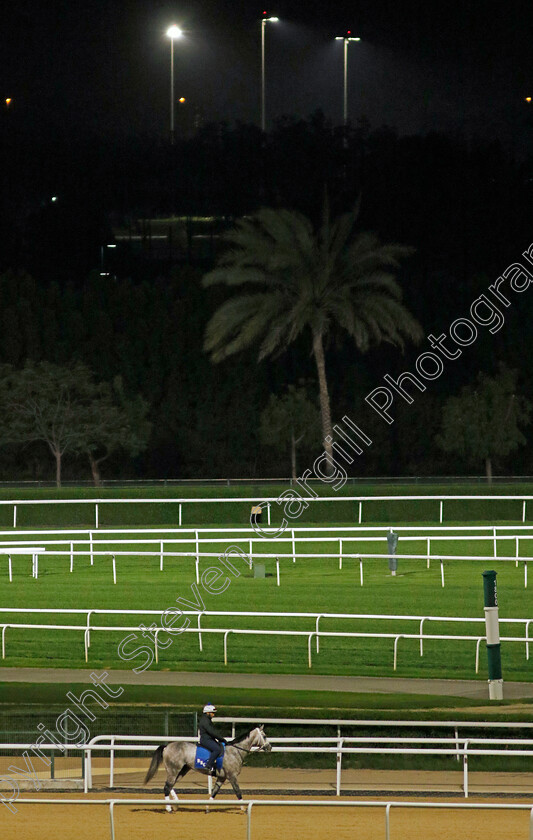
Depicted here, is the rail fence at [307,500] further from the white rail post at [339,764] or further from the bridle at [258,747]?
the bridle at [258,747]

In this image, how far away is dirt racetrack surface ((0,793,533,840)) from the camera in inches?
428

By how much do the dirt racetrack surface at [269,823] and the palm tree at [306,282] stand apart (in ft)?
90.0

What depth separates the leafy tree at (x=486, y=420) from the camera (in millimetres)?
40594

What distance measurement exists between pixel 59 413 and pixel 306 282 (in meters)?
8.89

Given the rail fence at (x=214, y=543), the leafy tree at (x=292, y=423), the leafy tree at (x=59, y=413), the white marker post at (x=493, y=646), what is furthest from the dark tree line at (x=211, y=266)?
the white marker post at (x=493, y=646)

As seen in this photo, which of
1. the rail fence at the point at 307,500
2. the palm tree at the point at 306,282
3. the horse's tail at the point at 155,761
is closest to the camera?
the horse's tail at the point at 155,761

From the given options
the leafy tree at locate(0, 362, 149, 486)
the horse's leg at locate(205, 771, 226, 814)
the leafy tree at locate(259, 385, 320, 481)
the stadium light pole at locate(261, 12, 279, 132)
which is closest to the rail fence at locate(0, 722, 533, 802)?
the horse's leg at locate(205, 771, 226, 814)

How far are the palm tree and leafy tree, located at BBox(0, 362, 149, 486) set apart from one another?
416 cm

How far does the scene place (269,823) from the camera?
11.3 meters

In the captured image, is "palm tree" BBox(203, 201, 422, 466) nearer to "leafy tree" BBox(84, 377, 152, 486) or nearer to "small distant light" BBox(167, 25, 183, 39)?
"leafy tree" BBox(84, 377, 152, 486)

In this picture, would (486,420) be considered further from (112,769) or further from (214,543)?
(112,769)

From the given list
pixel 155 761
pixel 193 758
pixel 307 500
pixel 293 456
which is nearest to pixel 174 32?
pixel 293 456

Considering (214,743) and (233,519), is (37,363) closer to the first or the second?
(233,519)

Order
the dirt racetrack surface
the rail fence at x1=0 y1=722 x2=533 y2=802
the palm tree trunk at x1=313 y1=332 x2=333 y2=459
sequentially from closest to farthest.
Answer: the dirt racetrack surface < the rail fence at x1=0 y1=722 x2=533 y2=802 < the palm tree trunk at x1=313 y1=332 x2=333 y2=459
